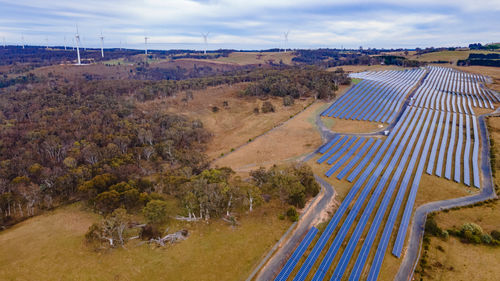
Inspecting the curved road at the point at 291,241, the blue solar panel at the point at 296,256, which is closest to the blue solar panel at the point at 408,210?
the blue solar panel at the point at 296,256

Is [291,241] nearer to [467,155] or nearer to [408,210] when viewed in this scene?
[408,210]

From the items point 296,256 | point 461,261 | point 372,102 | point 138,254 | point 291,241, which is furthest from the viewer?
point 372,102

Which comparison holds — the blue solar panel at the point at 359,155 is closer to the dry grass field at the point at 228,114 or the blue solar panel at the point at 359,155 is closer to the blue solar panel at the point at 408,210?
the blue solar panel at the point at 408,210

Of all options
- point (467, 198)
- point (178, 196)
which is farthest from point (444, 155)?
point (178, 196)

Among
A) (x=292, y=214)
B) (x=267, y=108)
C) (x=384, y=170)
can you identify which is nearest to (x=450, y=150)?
(x=384, y=170)

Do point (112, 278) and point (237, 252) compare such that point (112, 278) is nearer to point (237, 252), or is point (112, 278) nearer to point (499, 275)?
point (237, 252)
